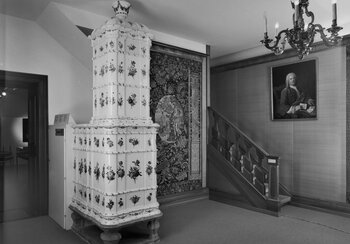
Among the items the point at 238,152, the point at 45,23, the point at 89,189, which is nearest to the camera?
the point at 89,189

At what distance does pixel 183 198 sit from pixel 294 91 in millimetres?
2990

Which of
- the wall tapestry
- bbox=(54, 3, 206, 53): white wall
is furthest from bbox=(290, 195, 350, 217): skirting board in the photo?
bbox=(54, 3, 206, 53): white wall

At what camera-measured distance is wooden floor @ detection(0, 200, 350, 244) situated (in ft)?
11.4

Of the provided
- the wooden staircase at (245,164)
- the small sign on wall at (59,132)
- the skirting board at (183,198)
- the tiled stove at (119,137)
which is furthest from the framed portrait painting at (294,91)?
the small sign on wall at (59,132)

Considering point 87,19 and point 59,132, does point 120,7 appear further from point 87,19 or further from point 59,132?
point 59,132

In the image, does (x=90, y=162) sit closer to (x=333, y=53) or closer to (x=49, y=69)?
(x=49, y=69)

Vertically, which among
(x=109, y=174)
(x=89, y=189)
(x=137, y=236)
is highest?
(x=109, y=174)

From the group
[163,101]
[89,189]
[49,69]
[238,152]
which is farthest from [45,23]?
[238,152]

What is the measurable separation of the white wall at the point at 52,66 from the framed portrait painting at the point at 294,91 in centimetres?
369

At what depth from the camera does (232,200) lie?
516 cm

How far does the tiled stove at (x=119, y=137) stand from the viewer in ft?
10.3

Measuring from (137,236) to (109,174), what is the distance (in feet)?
3.29

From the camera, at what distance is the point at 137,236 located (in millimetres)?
3527

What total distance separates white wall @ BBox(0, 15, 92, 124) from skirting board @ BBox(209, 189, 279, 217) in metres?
2.86
